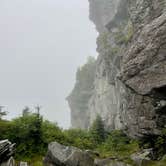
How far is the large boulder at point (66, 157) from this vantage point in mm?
20016

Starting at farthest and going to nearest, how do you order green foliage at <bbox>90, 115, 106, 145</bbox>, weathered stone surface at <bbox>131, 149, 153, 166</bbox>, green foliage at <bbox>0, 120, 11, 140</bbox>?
1. green foliage at <bbox>90, 115, 106, 145</bbox>
2. green foliage at <bbox>0, 120, 11, 140</bbox>
3. weathered stone surface at <bbox>131, 149, 153, 166</bbox>

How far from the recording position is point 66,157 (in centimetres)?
2056

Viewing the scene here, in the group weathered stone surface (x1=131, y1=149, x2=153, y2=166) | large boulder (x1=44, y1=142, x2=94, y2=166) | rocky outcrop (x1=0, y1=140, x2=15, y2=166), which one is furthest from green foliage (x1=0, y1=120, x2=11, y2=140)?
weathered stone surface (x1=131, y1=149, x2=153, y2=166)

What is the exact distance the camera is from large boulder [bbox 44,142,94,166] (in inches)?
788

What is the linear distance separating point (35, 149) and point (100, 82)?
62.2 metres

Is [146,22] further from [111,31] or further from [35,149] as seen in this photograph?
[111,31]

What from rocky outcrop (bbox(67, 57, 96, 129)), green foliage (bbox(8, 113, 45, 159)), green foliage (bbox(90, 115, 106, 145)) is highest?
rocky outcrop (bbox(67, 57, 96, 129))

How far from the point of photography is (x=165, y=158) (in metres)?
19.2

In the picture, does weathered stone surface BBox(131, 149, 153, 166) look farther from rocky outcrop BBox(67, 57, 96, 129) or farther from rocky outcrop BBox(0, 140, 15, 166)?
rocky outcrop BBox(67, 57, 96, 129)

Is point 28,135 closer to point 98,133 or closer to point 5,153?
point 5,153

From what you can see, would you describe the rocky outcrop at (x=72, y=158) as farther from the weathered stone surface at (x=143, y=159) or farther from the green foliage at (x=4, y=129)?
the green foliage at (x=4, y=129)

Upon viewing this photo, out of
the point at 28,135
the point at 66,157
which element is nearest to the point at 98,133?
the point at 28,135

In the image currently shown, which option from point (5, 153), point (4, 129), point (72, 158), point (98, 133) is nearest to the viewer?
point (5, 153)

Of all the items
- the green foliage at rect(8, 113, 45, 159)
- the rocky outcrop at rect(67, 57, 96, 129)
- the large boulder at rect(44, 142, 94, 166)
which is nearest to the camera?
the large boulder at rect(44, 142, 94, 166)
